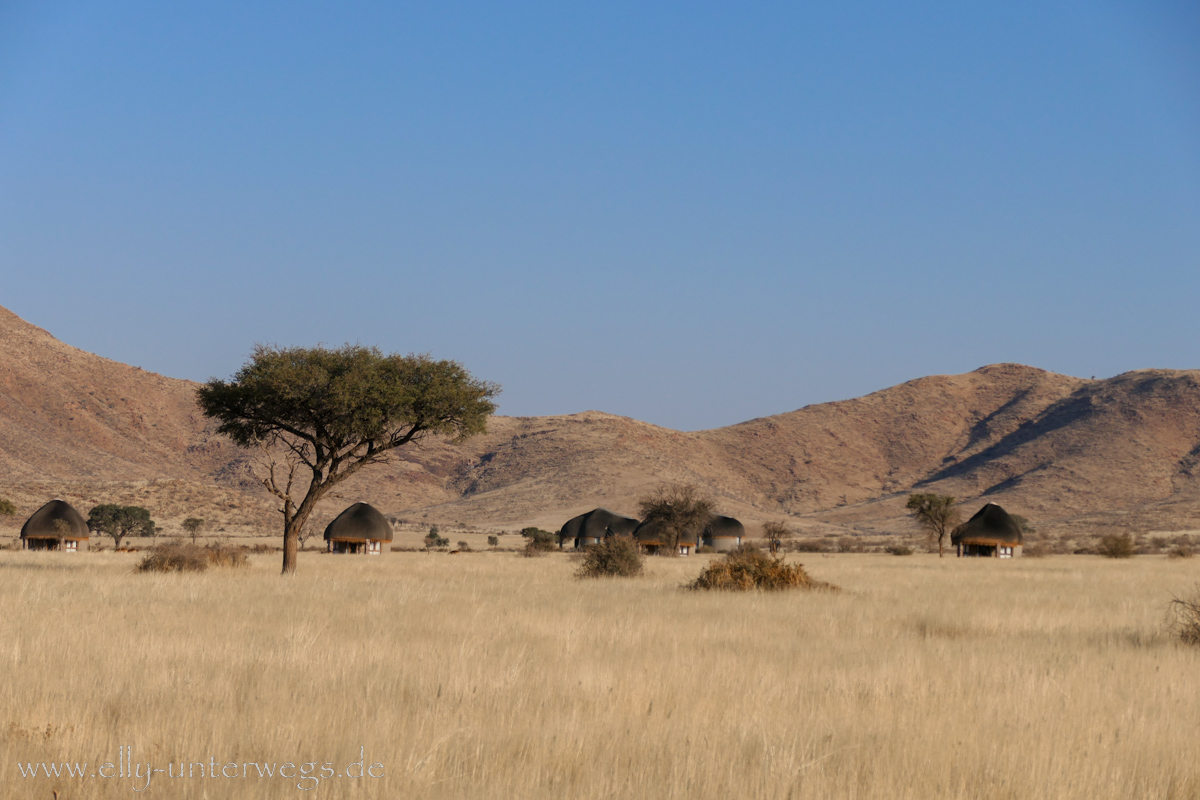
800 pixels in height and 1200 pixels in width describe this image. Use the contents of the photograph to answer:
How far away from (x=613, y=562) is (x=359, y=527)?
1524 inches

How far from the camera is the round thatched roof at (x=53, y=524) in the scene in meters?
58.5

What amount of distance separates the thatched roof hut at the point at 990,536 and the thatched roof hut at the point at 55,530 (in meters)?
57.0

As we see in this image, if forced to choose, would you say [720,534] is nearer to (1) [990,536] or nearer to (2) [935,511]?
(2) [935,511]

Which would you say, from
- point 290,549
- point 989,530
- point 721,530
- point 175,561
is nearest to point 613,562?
point 290,549

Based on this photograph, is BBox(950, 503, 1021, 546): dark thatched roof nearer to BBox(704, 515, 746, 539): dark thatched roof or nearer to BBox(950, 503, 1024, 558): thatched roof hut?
BBox(950, 503, 1024, 558): thatched roof hut

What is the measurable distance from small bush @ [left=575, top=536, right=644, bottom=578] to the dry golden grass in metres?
13.3

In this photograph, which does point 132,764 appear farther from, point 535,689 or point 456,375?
point 456,375

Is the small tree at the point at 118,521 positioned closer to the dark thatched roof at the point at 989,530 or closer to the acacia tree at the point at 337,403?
the acacia tree at the point at 337,403

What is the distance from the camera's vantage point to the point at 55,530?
58.4 meters

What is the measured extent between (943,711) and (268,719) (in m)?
5.38

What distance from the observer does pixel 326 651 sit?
10930 mm

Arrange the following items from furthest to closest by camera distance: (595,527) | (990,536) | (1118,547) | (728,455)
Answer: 1. (728,455)
2. (595,527)
3. (990,536)
4. (1118,547)

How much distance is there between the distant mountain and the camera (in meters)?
118

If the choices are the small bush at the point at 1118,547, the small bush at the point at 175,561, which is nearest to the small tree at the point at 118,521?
the small bush at the point at 175,561
